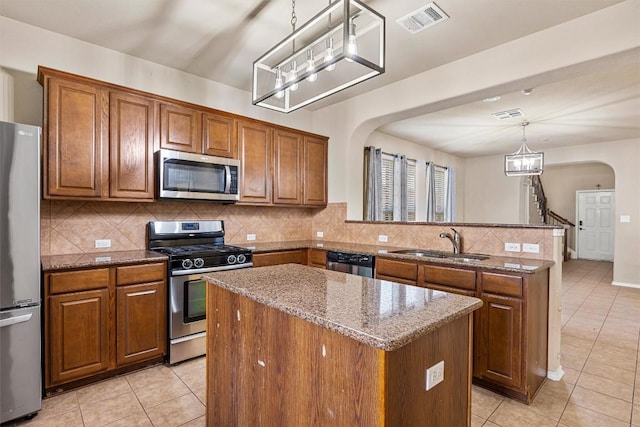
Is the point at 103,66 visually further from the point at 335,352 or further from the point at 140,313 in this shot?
the point at 335,352

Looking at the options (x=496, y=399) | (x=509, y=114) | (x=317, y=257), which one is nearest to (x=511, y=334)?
(x=496, y=399)

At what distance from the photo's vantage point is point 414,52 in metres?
3.01

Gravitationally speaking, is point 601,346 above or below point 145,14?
below

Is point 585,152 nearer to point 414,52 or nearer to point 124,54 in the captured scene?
point 414,52

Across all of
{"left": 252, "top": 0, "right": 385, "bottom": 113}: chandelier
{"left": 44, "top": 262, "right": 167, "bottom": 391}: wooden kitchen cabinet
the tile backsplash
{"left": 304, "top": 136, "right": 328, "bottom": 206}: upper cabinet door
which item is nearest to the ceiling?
{"left": 252, "top": 0, "right": 385, "bottom": 113}: chandelier

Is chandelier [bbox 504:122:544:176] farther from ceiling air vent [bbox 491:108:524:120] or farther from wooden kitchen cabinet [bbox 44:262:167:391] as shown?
wooden kitchen cabinet [bbox 44:262:167:391]

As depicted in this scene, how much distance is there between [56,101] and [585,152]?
854 cm

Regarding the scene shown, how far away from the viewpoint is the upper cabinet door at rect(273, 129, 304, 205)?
3.99 m

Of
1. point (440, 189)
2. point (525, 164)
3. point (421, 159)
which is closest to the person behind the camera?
point (525, 164)

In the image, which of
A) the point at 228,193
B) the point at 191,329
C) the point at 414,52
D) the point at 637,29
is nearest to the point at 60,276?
the point at 191,329

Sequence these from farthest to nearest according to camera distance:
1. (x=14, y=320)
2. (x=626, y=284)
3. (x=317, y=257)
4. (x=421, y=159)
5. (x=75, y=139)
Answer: (x=421, y=159)
(x=626, y=284)
(x=317, y=257)
(x=75, y=139)
(x=14, y=320)

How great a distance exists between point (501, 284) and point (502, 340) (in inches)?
16.0

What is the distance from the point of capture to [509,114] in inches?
191

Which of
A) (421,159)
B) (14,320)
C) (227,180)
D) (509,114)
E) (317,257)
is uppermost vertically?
(509,114)
